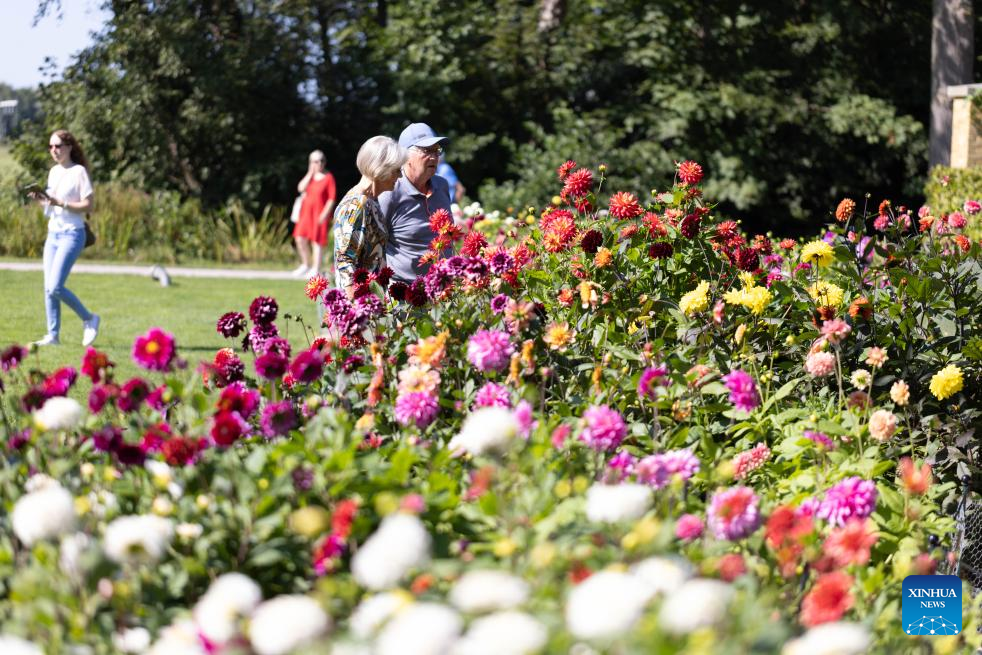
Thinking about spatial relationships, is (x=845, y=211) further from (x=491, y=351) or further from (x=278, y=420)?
(x=278, y=420)

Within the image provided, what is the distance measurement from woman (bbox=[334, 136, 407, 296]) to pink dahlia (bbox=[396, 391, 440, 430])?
1.93 meters

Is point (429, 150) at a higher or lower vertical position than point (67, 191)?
higher

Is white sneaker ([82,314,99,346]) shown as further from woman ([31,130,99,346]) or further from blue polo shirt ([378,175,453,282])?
blue polo shirt ([378,175,453,282])

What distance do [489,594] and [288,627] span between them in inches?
10.0

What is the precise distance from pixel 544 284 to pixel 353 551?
2260 millimetres

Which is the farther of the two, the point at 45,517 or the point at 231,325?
the point at 231,325

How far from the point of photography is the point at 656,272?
4.05 m

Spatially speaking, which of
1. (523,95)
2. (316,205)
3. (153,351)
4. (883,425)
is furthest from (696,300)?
(523,95)

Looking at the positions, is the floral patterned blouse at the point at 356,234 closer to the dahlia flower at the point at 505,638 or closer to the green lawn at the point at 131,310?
the green lawn at the point at 131,310

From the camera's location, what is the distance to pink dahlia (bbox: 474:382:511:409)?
2.78 metres

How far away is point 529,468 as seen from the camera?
2.20 meters

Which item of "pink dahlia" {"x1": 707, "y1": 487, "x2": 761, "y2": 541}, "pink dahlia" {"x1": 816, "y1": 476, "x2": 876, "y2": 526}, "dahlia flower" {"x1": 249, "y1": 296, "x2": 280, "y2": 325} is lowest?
"pink dahlia" {"x1": 816, "y1": 476, "x2": 876, "y2": 526}

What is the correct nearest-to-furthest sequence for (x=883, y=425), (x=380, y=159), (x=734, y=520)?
(x=734, y=520), (x=883, y=425), (x=380, y=159)

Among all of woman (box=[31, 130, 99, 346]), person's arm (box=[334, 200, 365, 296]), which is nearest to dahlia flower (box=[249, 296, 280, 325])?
person's arm (box=[334, 200, 365, 296])
